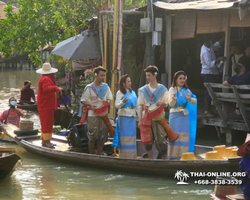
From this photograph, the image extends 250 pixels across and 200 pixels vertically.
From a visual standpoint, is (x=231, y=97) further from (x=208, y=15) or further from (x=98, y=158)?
(x=98, y=158)

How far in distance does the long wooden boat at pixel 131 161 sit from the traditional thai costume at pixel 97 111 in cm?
38

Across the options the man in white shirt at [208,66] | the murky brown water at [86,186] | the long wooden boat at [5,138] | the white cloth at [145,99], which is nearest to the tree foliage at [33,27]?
the long wooden boat at [5,138]

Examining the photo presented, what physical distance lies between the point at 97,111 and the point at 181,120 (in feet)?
4.77

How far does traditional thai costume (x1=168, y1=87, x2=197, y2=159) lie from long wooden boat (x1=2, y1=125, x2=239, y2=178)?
15.8 inches

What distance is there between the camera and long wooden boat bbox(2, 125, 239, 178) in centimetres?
718

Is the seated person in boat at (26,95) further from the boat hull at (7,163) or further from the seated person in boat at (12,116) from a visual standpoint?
the boat hull at (7,163)

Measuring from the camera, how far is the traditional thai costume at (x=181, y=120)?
25.1 ft

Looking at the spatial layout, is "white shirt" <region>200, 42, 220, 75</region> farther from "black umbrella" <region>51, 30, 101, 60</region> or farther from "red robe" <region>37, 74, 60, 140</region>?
"black umbrella" <region>51, 30, 101, 60</region>

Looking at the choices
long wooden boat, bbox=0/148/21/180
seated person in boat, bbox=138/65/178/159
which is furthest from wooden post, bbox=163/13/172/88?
long wooden boat, bbox=0/148/21/180

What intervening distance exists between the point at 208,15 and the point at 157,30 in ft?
3.89

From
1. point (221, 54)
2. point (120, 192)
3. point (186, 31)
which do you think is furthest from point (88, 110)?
point (221, 54)

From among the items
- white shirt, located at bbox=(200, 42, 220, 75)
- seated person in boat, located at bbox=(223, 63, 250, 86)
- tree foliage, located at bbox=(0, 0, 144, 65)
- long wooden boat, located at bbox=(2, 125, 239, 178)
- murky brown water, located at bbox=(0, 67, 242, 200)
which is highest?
tree foliage, located at bbox=(0, 0, 144, 65)

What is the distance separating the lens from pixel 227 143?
10570mm

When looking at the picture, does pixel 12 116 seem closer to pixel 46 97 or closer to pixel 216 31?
pixel 46 97
